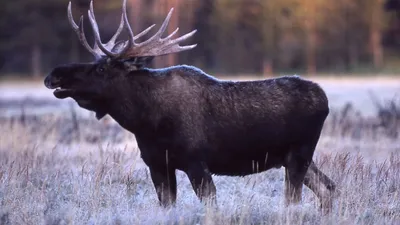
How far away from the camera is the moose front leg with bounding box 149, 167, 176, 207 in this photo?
27.2ft

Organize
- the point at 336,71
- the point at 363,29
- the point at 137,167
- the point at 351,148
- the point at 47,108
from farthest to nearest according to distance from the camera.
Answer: the point at 363,29
the point at 336,71
the point at 47,108
the point at 351,148
the point at 137,167

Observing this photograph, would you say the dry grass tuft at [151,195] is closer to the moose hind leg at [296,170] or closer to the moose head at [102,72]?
the moose hind leg at [296,170]

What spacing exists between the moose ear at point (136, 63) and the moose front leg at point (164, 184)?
1.17 meters

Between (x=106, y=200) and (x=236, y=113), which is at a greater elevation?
(x=236, y=113)

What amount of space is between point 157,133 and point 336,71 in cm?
5410

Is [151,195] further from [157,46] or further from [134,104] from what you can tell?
[157,46]

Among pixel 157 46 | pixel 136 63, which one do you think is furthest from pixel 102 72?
pixel 157 46

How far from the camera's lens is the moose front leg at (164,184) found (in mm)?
8281

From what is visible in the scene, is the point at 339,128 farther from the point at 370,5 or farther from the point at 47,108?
the point at 370,5

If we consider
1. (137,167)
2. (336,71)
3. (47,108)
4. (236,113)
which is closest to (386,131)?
(137,167)

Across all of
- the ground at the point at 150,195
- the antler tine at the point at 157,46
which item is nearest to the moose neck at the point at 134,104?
the antler tine at the point at 157,46

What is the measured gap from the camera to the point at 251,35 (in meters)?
64.5

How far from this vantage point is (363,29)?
66438 millimetres

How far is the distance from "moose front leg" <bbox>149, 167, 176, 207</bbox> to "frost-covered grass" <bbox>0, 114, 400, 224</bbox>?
5.1 inches
